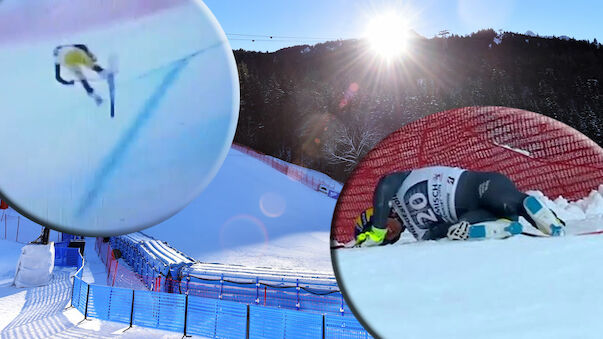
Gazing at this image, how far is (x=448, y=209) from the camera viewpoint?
1.39 m

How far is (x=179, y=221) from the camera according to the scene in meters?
17.5

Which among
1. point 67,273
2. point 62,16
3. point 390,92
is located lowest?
point 67,273

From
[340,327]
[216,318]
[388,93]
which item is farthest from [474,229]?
[388,93]

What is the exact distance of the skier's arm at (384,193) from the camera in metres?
1.47

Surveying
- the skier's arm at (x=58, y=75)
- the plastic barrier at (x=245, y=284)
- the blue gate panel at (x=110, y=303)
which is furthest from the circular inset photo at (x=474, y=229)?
the blue gate panel at (x=110, y=303)

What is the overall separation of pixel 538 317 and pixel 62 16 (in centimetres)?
176

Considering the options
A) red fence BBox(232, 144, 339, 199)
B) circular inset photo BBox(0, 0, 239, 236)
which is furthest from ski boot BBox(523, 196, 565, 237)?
red fence BBox(232, 144, 339, 199)

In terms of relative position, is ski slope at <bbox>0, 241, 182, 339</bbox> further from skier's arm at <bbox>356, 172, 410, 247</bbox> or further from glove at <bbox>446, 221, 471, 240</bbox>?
glove at <bbox>446, 221, 471, 240</bbox>

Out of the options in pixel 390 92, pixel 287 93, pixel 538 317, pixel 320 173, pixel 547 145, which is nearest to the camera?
pixel 538 317

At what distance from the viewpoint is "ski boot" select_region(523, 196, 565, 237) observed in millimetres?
1287

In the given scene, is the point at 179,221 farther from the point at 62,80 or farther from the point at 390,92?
the point at 390,92

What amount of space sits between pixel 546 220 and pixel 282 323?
5.45m

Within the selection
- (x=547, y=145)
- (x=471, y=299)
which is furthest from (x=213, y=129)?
(x=547, y=145)

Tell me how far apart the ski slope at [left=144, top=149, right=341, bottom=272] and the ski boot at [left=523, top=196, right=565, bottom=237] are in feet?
29.1
